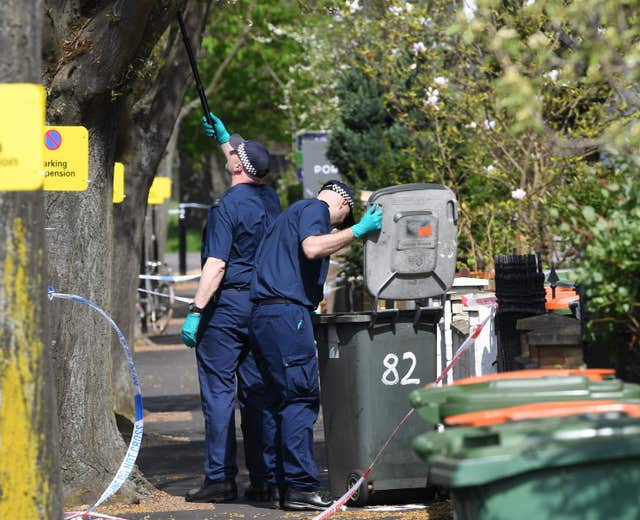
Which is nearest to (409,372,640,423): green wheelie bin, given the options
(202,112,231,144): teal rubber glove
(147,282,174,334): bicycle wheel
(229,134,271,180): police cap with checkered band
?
A: (229,134,271,180): police cap with checkered band

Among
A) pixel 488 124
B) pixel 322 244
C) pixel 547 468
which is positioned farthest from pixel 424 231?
pixel 488 124

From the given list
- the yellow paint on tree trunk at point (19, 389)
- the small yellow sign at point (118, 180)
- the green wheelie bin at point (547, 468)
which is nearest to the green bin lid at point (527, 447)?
the green wheelie bin at point (547, 468)

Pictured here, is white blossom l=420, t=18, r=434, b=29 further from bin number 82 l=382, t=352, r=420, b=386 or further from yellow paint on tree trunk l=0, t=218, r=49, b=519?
yellow paint on tree trunk l=0, t=218, r=49, b=519

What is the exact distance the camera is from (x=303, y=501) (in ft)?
24.8

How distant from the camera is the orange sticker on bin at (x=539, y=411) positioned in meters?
3.99

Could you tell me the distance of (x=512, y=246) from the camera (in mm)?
12031

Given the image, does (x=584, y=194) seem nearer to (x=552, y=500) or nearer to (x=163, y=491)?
(x=163, y=491)

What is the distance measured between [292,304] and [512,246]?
4.89 m

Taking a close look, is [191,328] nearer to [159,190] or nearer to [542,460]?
[542,460]

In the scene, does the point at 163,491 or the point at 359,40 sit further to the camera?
the point at 359,40

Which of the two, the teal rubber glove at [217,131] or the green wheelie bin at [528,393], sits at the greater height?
the teal rubber glove at [217,131]

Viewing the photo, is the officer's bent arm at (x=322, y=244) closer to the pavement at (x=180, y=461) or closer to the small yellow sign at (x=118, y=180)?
the pavement at (x=180, y=461)

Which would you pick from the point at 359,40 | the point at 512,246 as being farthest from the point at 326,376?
the point at 359,40

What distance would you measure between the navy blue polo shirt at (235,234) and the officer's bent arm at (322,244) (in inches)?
28.9
